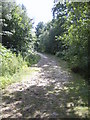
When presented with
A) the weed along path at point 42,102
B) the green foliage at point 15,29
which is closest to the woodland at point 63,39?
the green foliage at point 15,29

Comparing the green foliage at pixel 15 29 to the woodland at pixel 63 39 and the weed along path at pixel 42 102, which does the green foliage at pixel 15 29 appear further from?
the weed along path at pixel 42 102

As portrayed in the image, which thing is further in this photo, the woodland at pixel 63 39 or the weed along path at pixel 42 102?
the woodland at pixel 63 39

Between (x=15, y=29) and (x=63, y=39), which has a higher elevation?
(x=15, y=29)

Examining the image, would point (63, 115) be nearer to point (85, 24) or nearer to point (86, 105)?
point (86, 105)

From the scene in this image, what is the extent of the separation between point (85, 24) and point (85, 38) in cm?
70

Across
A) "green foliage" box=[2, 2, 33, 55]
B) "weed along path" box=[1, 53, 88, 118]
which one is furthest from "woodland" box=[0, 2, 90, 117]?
"weed along path" box=[1, 53, 88, 118]

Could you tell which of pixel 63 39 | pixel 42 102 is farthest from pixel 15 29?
pixel 42 102

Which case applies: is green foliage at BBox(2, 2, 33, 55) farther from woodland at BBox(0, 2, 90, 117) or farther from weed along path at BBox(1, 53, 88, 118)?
weed along path at BBox(1, 53, 88, 118)

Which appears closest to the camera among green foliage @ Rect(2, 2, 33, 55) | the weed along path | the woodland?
the weed along path

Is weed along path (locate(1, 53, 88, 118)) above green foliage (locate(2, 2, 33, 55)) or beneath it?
beneath

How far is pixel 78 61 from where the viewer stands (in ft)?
27.5

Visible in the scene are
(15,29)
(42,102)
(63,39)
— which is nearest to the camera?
(42,102)

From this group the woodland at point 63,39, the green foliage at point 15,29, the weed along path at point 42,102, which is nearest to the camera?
the weed along path at point 42,102

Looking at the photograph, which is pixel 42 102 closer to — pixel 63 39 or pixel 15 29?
pixel 63 39
